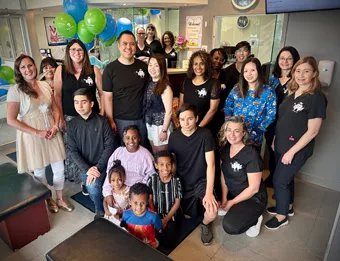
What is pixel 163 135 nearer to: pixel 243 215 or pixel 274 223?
pixel 243 215

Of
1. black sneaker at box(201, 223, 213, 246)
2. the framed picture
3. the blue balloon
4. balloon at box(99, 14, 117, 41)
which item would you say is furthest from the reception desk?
the framed picture

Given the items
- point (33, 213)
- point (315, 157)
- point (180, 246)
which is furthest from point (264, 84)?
point (33, 213)

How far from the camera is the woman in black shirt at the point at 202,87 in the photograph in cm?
244

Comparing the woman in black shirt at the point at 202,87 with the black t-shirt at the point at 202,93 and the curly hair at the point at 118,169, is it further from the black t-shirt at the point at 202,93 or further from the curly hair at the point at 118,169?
the curly hair at the point at 118,169

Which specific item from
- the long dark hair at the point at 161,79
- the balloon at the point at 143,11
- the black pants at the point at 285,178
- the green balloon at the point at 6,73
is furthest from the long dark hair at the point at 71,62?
the balloon at the point at 143,11

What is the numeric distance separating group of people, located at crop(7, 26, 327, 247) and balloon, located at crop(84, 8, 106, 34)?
111 centimetres

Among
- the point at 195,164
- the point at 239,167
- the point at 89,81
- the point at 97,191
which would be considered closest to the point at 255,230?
the point at 239,167

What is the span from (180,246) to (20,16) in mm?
4399

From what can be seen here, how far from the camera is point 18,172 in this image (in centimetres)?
228

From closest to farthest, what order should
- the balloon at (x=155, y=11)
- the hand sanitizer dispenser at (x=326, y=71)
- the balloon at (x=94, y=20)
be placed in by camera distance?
the hand sanitizer dispenser at (x=326, y=71) < the balloon at (x=94, y=20) < the balloon at (x=155, y=11)

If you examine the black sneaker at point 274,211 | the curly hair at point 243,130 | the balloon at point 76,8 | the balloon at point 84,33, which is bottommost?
the black sneaker at point 274,211

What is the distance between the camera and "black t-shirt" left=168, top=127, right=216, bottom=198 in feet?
7.13

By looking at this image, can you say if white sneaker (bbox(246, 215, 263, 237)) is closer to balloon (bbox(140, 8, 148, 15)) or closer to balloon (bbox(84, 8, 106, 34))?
balloon (bbox(84, 8, 106, 34))

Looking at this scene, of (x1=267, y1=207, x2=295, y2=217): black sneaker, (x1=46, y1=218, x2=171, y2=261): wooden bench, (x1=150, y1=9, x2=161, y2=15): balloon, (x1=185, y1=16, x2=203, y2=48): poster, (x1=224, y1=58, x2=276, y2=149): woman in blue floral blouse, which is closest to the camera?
(x1=46, y1=218, x2=171, y2=261): wooden bench
